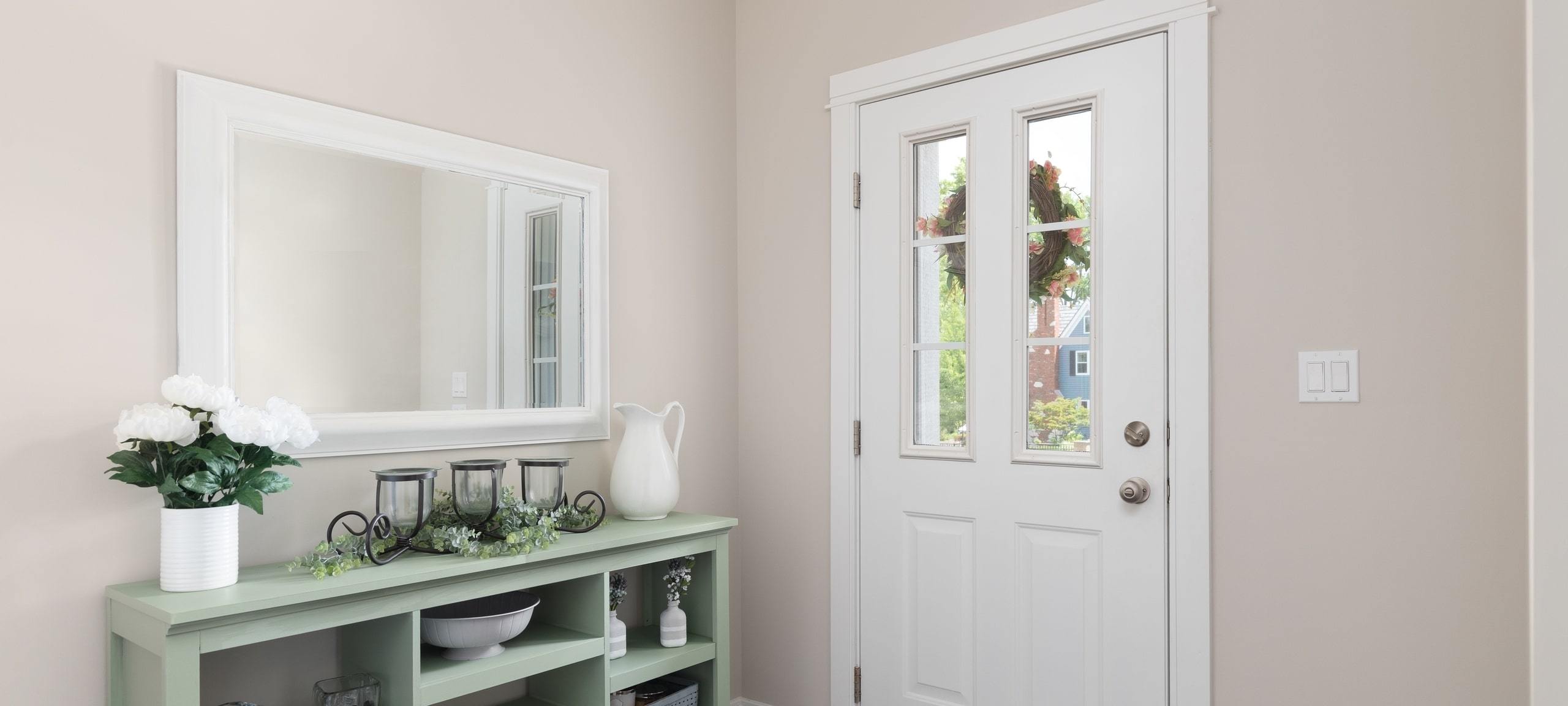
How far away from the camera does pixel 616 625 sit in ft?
7.29

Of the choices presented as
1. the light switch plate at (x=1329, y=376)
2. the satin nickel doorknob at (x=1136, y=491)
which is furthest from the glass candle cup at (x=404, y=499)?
the light switch plate at (x=1329, y=376)

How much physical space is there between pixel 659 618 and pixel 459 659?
2.31ft

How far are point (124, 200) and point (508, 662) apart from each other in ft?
3.75

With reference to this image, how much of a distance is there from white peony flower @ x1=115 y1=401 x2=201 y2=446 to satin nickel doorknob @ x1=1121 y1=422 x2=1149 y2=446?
1.88 metres

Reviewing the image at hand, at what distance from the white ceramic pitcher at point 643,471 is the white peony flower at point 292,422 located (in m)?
0.81

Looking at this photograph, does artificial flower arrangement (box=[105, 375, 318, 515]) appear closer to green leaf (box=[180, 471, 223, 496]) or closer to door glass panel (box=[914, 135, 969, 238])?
green leaf (box=[180, 471, 223, 496])

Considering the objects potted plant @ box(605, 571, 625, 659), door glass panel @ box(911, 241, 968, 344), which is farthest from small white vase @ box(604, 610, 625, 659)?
door glass panel @ box(911, 241, 968, 344)

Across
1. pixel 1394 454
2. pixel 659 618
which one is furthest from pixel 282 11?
pixel 1394 454

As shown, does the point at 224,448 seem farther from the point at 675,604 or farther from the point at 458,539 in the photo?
the point at 675,604

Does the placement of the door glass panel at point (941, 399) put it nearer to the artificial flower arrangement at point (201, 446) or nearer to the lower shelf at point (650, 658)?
the lower shelf at point (650, 658)

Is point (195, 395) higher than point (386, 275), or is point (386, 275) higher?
point (386, 275)

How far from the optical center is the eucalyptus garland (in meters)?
1.68

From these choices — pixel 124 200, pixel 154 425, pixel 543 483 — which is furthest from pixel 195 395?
pixel 543 483

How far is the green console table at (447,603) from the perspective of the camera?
4.83 feet
